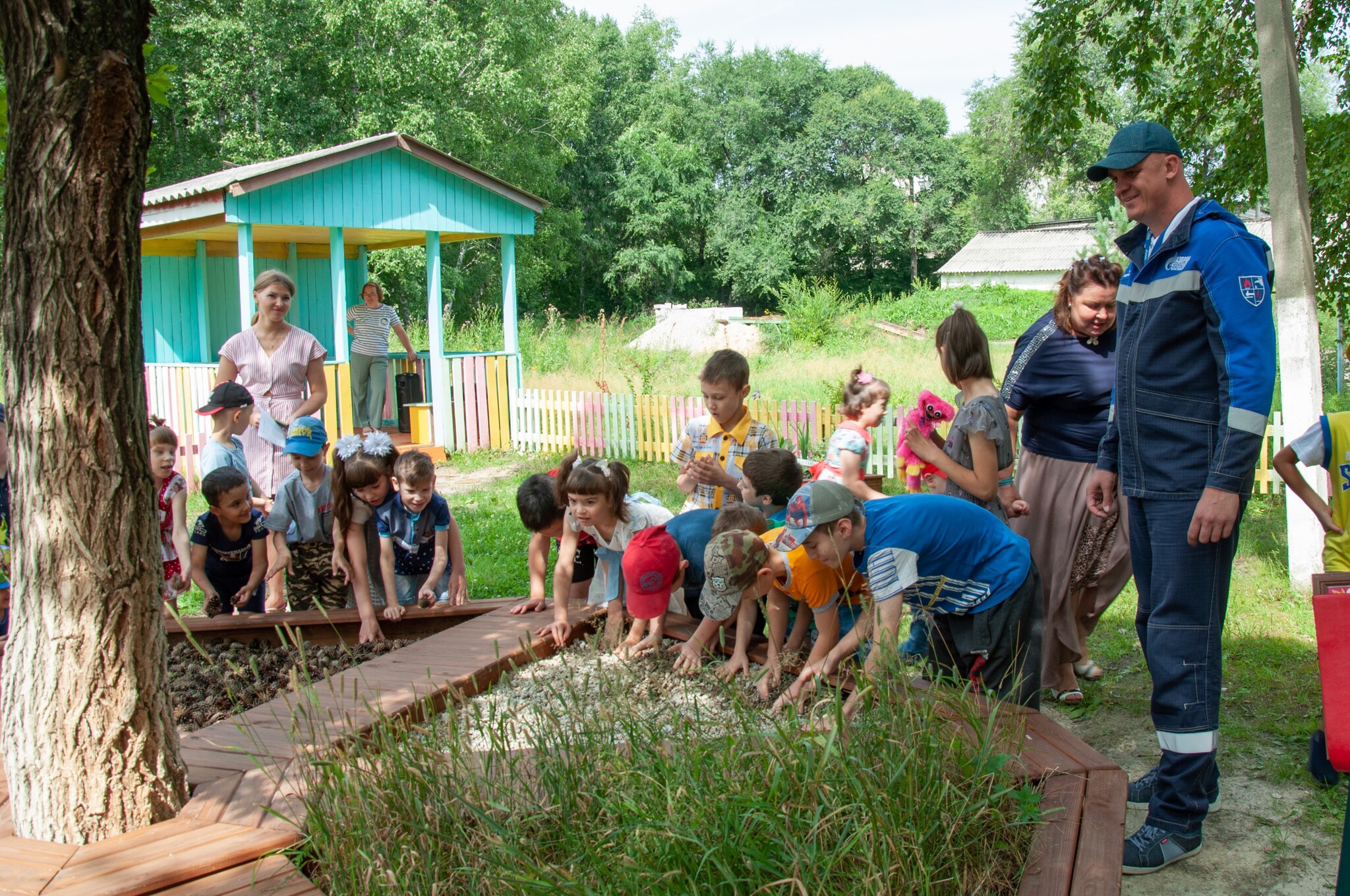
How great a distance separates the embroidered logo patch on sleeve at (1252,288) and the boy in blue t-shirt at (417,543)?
3.16m

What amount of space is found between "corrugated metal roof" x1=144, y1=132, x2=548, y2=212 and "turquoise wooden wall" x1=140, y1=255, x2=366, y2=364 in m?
1.36

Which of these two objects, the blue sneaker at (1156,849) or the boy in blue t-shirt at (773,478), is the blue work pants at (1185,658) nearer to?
the blue sneaker at (1156,849)

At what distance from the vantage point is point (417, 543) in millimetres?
4949

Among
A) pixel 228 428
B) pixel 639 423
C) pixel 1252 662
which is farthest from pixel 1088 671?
pixel 639 423

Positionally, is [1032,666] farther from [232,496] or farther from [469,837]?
[232,496]

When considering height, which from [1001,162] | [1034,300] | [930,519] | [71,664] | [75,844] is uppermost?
[1001,162]

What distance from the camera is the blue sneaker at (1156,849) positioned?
2867 millimetres

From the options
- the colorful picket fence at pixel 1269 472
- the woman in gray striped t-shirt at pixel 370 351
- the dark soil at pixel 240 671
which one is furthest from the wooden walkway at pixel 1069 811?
the woman in gray striped t-shirt at pixel 370 351

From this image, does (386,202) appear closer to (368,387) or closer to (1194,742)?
(368,387)

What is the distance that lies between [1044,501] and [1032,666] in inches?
39.2

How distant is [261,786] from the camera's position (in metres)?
2.87

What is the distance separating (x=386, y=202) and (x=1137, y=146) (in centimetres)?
1110

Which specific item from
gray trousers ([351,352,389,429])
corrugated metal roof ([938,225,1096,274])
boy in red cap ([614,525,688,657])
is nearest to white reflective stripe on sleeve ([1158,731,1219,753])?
boy in red cap ([614,525,688,657])

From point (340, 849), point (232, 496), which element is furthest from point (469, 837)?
point (232, 496)
